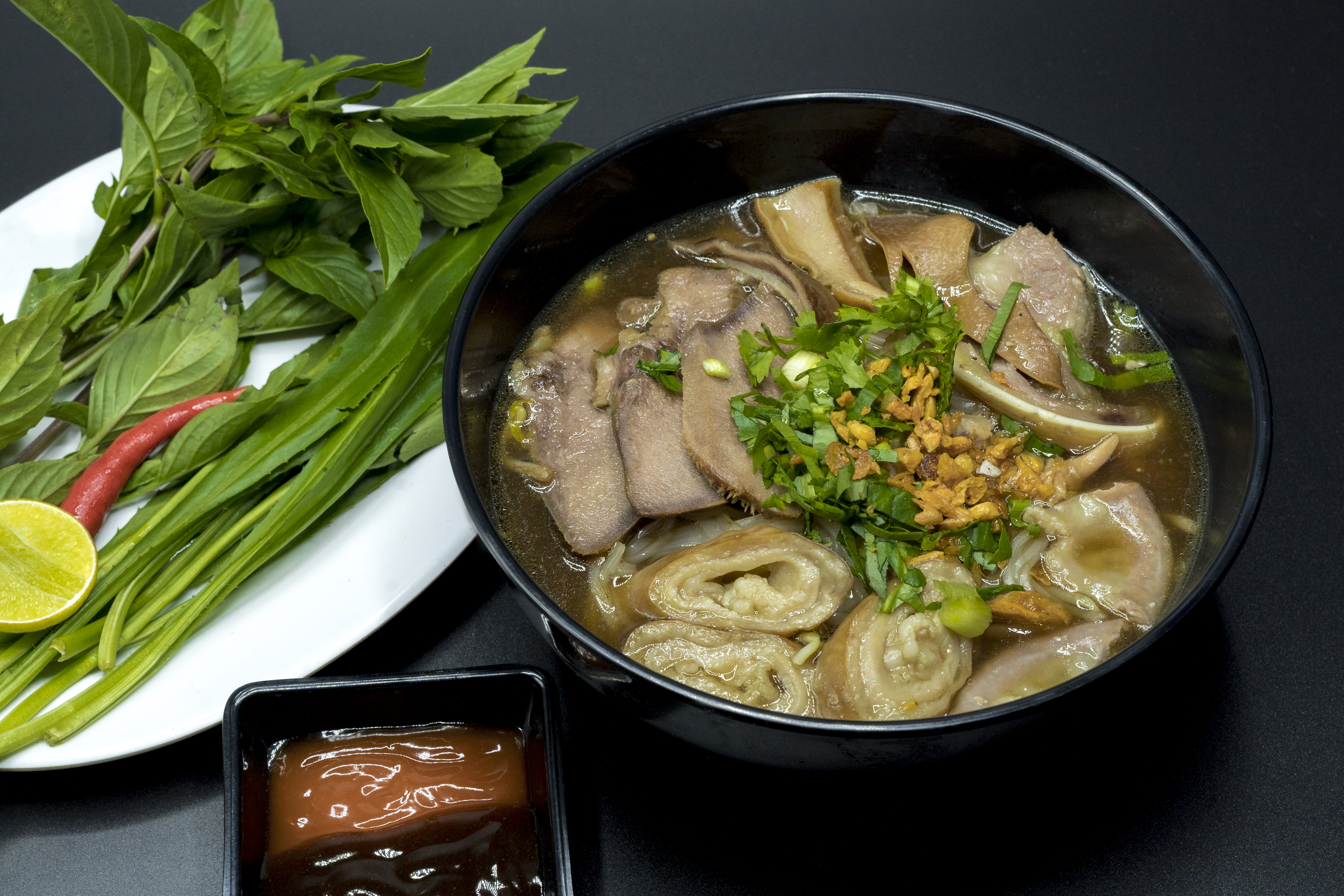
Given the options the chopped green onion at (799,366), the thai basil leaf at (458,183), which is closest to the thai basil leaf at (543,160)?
the thai basil leaf at (458,183)

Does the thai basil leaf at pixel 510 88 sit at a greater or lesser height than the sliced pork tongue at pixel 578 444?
greater

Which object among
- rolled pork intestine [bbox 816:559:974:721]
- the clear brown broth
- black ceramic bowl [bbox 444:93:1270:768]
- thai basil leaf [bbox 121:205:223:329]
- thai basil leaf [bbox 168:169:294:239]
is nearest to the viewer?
black ceramic bowl [bbox 444:93:1270:768]

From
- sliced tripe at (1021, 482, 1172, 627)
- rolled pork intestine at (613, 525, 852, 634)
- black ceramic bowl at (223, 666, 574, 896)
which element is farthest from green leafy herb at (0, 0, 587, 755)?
sliced tripe at (1021, 482, 1172, 627)

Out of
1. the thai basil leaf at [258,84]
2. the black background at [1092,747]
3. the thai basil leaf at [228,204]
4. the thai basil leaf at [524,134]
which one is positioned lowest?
the black background at [1092,747]

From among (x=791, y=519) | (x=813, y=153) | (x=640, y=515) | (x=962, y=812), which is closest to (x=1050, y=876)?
(x=962, y=812)

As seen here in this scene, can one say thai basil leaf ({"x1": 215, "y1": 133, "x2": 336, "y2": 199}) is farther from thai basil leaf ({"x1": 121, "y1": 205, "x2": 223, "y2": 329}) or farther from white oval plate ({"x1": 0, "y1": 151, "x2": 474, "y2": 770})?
white oval plate ({"x1": 0, "y1": 151, "x2": 474, "y2": 770})

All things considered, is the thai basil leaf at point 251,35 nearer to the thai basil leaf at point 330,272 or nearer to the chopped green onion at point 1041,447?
the thai basil leaf at point 330,272

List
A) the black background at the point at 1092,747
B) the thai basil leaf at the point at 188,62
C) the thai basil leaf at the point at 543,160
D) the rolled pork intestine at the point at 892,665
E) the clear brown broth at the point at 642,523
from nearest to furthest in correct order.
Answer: the rolled pork intestine at the point at 892,665
the clear brown broth at the point at 642,523
the black background at the point at 1092,747
the thai basil leaf at the point at 188,62
the thai basil leaf at the point at 543,160
